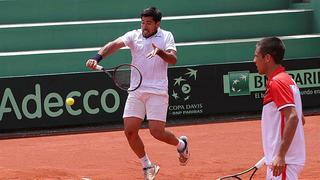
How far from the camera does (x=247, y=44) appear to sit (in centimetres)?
1791

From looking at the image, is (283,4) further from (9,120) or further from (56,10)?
(9,120)

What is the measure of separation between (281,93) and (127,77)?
12.6 feet

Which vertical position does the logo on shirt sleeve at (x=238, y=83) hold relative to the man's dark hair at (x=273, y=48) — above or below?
below

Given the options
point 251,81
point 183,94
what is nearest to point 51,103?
point 183,94

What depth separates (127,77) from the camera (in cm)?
855

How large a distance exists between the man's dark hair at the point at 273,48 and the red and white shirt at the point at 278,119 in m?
0.10

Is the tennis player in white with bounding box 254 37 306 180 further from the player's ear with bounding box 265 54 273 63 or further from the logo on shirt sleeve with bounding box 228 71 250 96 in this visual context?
the logo on shirt sleeve with bounding box 228 71 250 96

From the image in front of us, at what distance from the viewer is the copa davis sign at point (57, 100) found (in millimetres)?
13961

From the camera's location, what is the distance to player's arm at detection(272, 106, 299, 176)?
4828mm

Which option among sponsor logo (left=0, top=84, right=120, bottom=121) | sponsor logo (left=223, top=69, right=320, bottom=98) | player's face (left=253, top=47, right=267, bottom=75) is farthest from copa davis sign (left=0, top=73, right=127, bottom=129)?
player's face (left=253, top=47, right=267, bottom=75)

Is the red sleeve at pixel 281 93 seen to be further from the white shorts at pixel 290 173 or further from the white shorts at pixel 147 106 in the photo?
the white shorts at pixel 147 106

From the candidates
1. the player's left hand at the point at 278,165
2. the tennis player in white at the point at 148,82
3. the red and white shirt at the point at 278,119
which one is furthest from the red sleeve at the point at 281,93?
the tennis player in white at the point at 148,82

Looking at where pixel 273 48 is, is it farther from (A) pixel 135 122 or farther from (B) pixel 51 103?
(B) pixel 51 103

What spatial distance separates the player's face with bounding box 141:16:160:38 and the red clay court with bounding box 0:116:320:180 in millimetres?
1958
